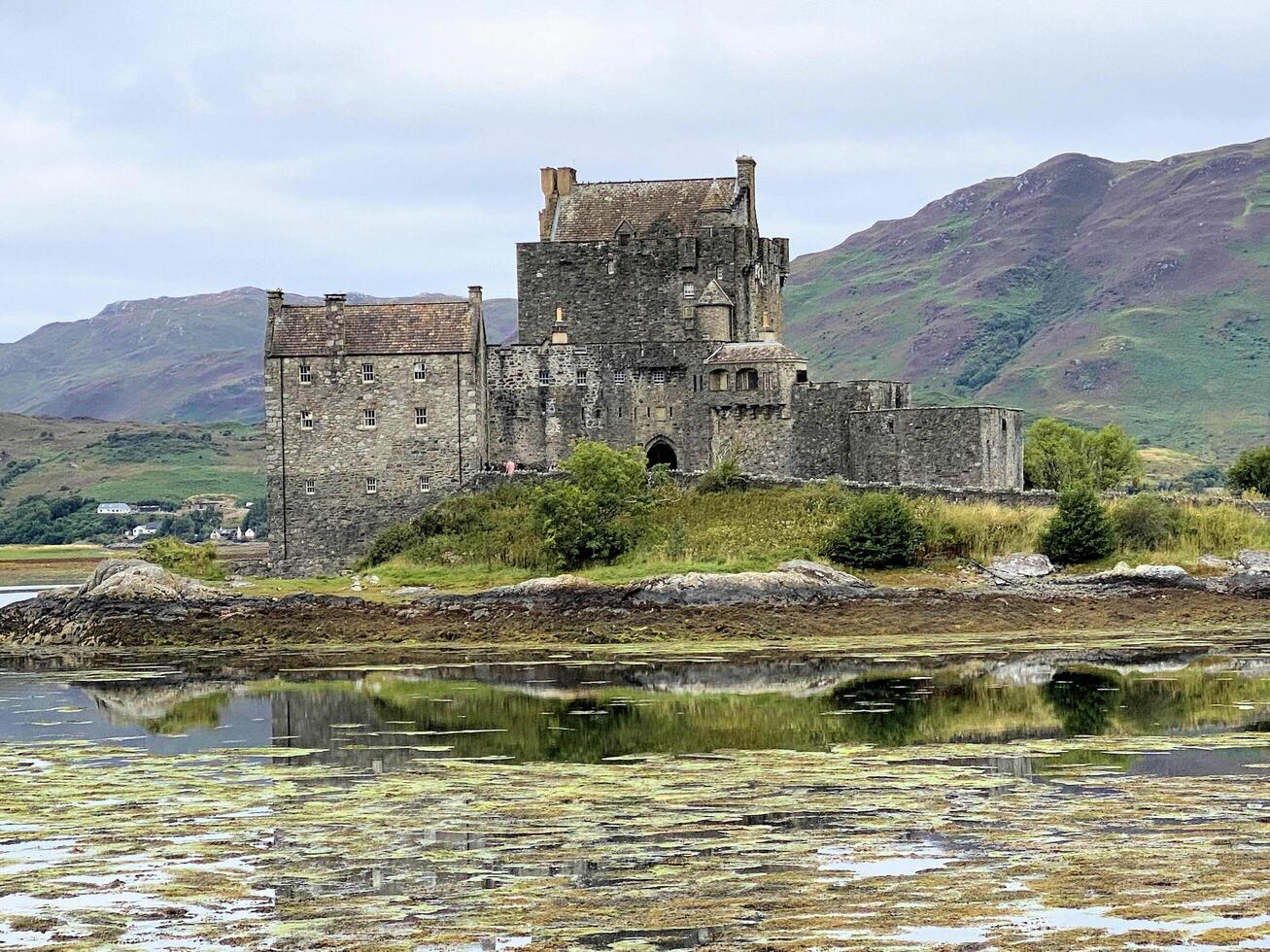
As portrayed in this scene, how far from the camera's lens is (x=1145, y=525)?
5744 centimetres

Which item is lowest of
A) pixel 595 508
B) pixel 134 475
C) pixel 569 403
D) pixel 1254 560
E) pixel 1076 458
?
pixel 1254 560

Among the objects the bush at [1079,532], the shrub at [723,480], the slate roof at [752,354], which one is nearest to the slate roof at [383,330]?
the slate roof at [752,354]

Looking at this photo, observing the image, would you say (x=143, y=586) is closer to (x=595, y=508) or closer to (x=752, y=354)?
(x=595, y=508)

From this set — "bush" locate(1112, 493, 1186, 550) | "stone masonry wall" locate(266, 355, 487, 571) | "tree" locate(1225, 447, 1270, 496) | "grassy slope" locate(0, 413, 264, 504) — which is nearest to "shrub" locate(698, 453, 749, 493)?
"stone masonry wall" locate(266, 355, 487, 571)

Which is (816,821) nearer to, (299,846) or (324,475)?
(299,846)

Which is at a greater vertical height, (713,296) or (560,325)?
(713,296)

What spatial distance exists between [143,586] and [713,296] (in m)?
21.3

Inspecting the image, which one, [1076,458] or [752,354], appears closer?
[752,354]

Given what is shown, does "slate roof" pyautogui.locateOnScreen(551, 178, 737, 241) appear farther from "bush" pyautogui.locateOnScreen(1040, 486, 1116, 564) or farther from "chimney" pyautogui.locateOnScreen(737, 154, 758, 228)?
"bush" pyautogui.locateOnScreen(1040, 486, 1116, 564)

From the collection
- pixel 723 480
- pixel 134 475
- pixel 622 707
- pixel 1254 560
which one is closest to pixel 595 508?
pixel 723 480

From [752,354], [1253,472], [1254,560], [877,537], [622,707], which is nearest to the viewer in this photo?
[622,707]

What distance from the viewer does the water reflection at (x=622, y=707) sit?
1308 inches

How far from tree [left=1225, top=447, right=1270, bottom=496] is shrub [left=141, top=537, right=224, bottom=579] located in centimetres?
3306

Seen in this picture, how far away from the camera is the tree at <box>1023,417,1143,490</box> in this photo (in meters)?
68.6
